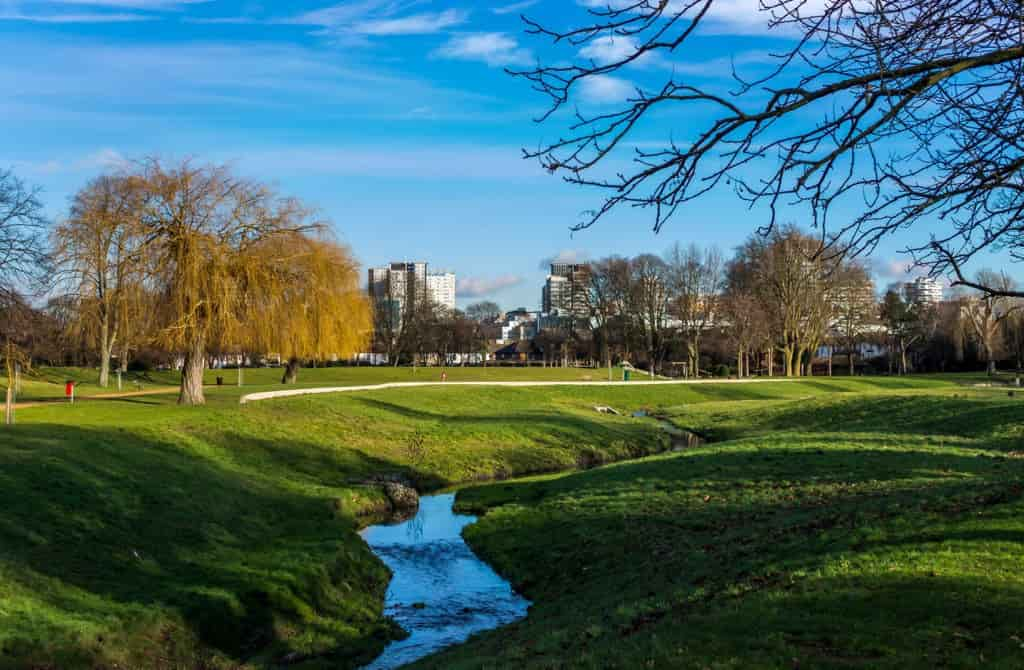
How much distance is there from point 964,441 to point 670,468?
864cm

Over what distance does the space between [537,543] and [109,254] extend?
20.8m

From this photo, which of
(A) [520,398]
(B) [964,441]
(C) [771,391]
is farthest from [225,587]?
(C) [771,391]

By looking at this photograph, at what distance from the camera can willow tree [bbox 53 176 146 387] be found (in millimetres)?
31156

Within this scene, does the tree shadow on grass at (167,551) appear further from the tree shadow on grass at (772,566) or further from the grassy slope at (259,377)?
the grassy slope at (259,377)

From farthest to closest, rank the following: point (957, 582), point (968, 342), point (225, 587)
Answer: point (968, 342), point (225, 587), point (957, 582)

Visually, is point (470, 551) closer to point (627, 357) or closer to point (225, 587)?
point (225, 587)

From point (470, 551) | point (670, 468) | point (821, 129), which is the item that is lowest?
point (470, 551)

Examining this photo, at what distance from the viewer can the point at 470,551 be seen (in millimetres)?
20062

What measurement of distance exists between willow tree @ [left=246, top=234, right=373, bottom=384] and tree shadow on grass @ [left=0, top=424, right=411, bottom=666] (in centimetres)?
1029

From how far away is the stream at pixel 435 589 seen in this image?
1399 centimetres

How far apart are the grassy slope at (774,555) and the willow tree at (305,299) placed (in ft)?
38.2

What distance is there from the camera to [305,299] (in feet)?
116

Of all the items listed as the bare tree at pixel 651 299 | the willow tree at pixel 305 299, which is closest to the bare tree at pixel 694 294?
the bare tree at pixel 651 299

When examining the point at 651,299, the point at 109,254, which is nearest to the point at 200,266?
the point at 109,254
